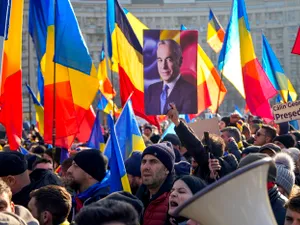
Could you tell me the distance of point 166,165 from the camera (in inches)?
180

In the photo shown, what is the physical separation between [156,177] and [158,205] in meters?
0.23

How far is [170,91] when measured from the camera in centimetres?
832

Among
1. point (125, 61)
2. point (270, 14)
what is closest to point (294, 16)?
point (270, 14)

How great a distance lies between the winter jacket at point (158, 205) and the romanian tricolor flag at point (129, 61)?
398 cm

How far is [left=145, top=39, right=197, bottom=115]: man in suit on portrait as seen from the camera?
27.1 ft

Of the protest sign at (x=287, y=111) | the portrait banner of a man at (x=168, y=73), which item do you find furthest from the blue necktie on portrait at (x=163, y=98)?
the protest sign at (x=287, y=111)

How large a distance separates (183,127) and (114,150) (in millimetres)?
496

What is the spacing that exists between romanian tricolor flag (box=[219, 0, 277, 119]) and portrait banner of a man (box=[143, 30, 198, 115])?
1650mm

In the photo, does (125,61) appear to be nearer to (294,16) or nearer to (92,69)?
(92,69)

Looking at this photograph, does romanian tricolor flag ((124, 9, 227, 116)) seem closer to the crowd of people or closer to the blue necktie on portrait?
the blue necktie on portrait

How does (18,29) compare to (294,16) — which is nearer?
(18,29)

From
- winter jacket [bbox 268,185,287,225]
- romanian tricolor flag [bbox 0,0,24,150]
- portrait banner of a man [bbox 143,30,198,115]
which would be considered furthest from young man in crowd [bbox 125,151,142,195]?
portrait banner of a man [bbox 143,30,198,115]

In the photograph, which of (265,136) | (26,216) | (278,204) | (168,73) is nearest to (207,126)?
(265,136)

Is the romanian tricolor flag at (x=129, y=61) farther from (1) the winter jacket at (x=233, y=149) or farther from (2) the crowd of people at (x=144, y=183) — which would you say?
(2) the crowd of people at (x=144, y=183)
